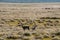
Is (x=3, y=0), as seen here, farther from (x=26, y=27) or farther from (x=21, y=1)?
(x=26, y=27)

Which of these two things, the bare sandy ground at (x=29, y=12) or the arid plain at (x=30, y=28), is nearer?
the arid plain at (x=30, y=28)

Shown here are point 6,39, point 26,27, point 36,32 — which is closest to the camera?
point 6,39

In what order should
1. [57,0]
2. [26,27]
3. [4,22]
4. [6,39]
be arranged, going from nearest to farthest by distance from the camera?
[6,39], [26,27], [4,22], [57,0]

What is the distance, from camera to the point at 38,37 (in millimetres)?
1345

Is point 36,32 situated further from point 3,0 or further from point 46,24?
point 3,0

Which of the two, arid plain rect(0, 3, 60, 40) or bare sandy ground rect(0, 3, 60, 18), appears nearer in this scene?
arid plain rect(0, 3, 60, 40)

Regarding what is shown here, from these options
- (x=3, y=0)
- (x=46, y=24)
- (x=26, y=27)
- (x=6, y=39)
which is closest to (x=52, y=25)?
(x=46, y=24)

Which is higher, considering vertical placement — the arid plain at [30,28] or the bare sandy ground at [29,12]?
the bare sandy ground at [29,12]

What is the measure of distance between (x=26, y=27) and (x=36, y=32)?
0.51ft

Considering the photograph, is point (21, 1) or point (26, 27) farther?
point (21, 1)

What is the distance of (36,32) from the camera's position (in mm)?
1437

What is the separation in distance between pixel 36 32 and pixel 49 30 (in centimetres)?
12

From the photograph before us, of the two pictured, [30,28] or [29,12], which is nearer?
[30,28]

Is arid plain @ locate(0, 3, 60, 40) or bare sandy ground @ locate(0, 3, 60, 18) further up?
bare sandy ground @ locate(0, 3, 60, 18)
